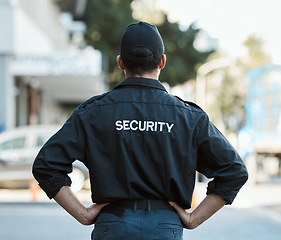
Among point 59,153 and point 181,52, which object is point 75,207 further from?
point 181,52

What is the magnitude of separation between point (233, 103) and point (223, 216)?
64536 mm

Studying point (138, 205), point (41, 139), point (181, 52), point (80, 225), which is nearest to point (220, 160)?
point (138, 205)

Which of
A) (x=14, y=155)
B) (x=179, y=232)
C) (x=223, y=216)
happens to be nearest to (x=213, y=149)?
(x=179, y=232)

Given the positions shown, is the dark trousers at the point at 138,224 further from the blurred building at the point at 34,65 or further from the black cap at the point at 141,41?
the blurred building at the point at 34,65

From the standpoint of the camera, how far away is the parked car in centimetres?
1357

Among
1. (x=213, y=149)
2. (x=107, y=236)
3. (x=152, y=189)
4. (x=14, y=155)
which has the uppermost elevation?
(x=14, y=155)

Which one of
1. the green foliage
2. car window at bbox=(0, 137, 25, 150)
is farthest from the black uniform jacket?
the green foliage

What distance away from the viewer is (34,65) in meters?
20.1

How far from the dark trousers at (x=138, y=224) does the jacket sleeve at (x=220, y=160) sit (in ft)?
0.87

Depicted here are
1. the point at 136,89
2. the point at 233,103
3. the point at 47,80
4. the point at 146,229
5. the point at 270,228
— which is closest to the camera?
the point at 146,229

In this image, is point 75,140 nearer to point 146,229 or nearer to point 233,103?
point 146,229

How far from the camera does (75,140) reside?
8.13 feet

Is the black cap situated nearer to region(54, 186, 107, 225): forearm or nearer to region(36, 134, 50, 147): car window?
region(54, 186, 107, 225): forearm

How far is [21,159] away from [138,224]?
11.6 meters
